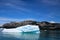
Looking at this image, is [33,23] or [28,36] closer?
[28,36]

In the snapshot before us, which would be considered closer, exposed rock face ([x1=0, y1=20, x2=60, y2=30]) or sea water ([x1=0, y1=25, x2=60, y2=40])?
sea water ([x1=0, y1=25, x2=60, y2=40])

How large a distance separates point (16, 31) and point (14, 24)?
1012 centimetres

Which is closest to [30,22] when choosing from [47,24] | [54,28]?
[47,24]

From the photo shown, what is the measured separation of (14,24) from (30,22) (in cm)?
330

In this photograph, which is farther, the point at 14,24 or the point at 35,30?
the point at 14,24

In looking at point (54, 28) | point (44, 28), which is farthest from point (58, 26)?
point (44, 28)

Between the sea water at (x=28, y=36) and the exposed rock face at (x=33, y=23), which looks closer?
the sea water at (x=28, y=36)

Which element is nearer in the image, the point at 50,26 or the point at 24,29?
the point at 24,29

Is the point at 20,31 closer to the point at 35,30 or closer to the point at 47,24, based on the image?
the point at 35,30

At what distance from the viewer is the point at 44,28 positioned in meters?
28.2

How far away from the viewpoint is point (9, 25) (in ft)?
81.6

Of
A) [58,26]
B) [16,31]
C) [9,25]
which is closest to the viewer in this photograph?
[16,31]

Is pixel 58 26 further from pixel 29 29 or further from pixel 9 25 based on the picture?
pixel 29 29

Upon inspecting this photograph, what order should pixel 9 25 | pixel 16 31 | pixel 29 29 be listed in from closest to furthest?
1. pixel 29 29
2. pixel 16 31
3. pixel 9 25
